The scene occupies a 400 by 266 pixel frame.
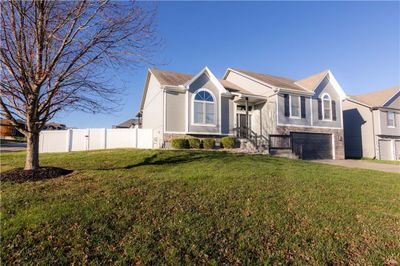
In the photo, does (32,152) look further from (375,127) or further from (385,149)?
(385,149)

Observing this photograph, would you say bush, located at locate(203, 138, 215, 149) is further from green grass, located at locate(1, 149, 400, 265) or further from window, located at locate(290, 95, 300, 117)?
green grass, located at locate(1, 149, 400, 265)

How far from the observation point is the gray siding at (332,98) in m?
21.4

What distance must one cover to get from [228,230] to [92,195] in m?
3.50

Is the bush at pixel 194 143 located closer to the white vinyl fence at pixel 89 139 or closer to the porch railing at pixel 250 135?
the porch railing at pixel 250 135

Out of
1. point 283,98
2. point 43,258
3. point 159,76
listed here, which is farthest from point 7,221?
point 283,98

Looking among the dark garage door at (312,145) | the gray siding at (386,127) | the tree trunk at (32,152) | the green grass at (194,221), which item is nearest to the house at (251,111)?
the dark garage door at (312,145)

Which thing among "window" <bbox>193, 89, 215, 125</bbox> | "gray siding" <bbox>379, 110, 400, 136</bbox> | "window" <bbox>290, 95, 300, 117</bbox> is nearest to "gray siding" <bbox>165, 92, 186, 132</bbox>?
"window" <bbox>193, 89, 215, 125</bbox>

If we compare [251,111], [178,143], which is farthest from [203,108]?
[251,111]

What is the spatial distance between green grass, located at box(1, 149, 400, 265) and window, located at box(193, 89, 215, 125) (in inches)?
378

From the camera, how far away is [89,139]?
1912cm

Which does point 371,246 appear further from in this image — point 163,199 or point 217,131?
point 217,131

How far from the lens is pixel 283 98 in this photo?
20.0m

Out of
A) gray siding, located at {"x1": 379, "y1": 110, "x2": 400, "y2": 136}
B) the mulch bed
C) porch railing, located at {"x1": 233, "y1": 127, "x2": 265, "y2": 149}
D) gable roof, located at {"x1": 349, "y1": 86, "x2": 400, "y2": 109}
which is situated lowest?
the mulch bed

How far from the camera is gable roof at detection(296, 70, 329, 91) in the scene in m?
21.4
